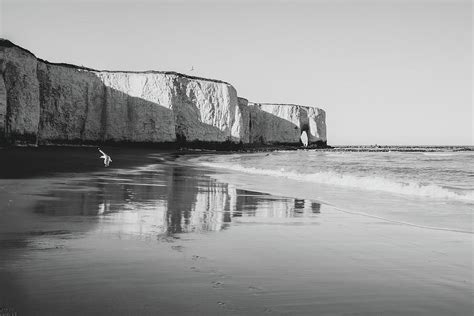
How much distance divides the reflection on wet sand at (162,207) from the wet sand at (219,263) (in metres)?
0.05

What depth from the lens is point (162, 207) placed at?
7.69 metres

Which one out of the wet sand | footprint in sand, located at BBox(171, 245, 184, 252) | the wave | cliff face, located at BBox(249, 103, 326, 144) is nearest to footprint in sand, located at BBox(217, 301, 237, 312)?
the wet sand

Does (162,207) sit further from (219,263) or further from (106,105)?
(106,105)

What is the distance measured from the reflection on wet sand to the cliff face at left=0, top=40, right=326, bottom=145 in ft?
75.4

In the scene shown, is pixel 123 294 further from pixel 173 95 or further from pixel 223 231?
pixel 173 95

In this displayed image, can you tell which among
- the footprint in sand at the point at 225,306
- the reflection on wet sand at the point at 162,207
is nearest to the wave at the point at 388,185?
the reflection on wet sand at the point at 162,207

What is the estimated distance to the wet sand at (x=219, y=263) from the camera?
2855 mm

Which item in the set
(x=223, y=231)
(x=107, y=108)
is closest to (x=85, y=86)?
(x=107, y=108)

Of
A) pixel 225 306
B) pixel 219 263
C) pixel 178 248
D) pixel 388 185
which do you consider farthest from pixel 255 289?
pixel 388 185

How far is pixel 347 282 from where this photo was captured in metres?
3.49

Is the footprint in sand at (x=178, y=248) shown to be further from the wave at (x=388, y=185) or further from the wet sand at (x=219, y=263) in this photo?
the wave at (x=388, y=185)

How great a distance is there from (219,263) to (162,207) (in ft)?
12.9

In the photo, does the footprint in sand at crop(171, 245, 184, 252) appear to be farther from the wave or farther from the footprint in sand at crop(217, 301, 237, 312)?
the wave

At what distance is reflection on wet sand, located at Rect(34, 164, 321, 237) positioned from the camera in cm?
591
